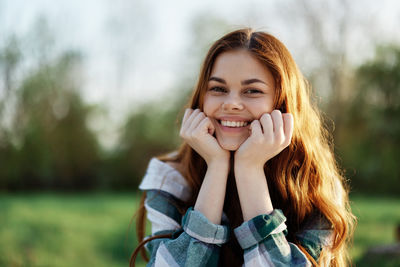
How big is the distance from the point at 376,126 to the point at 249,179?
11955 mm

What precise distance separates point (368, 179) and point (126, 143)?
36.1 feet

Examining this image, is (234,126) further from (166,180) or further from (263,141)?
(166,180)

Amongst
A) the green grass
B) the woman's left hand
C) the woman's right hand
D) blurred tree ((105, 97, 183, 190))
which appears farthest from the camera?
blurred tree ((105, 97, 183, 190))

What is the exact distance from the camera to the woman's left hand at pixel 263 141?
215 cm

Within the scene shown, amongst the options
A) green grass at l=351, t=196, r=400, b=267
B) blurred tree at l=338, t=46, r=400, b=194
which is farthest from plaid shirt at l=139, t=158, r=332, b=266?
blurred tree at l=338, t=46, r=400, b=194

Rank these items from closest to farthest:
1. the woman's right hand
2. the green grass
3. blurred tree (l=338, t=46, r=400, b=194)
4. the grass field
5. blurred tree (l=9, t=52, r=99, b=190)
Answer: the woman's right hand → the green grass → the grass field → blurred tree (l=338, t=46, r=400, b=194) → blurred tree (l=9, t=52, r=99, b=190)

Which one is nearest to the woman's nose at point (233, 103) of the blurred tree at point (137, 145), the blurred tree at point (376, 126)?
the blurred tree at point (376, 126)

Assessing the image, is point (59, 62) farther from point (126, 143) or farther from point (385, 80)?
point (385, 80)

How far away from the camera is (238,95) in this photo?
223 cm

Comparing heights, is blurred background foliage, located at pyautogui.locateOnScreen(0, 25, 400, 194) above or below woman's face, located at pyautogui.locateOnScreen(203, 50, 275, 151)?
below

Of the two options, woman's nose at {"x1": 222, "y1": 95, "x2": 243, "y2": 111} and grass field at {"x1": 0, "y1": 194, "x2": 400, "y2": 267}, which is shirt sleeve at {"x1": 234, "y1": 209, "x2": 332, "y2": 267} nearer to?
woman's nose at {"x1": 222, "y1": 95, "x2": 243, "y2": 111}

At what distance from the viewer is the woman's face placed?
2219 mm

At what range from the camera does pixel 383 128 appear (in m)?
12.4

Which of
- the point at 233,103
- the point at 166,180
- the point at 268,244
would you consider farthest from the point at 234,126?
the point at 268,244
